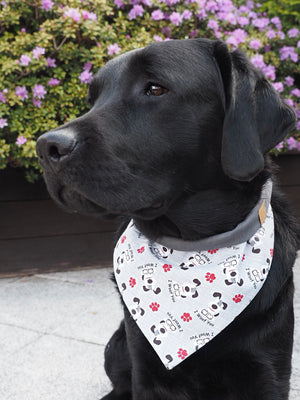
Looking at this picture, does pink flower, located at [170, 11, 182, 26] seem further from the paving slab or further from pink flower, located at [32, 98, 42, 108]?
the paving slab

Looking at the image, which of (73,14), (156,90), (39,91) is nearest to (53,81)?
(39,91)

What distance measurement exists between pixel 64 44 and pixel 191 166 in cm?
231

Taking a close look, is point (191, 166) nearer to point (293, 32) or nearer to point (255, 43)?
point (255, 43)

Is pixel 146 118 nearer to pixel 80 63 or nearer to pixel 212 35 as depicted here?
pixel 80 63

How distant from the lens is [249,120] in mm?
1772

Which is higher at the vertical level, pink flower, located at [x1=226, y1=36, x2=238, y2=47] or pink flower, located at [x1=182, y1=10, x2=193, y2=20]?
pink flower, located at [x1=182, y1=10, x2=193, y2=20]

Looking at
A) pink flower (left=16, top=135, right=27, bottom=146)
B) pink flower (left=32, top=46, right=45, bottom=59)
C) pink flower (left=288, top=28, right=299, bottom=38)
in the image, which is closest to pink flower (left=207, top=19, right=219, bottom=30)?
pink flower (left=288, top=28, right=299, bottom=38)

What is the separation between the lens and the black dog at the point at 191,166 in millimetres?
1762

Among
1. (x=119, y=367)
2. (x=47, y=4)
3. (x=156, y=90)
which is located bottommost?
(x=119, y=367)

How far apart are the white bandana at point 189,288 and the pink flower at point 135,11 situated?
2466 mm

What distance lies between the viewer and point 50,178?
5.89ft

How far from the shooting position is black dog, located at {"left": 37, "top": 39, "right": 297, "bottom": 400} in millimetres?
1762

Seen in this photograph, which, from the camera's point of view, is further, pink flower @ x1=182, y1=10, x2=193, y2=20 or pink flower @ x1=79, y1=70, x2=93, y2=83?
pink flower @ x1=182, y1=10, x2=193, y2=20

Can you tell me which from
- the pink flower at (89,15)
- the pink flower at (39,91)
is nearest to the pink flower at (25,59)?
the pink flower at (39,91)
